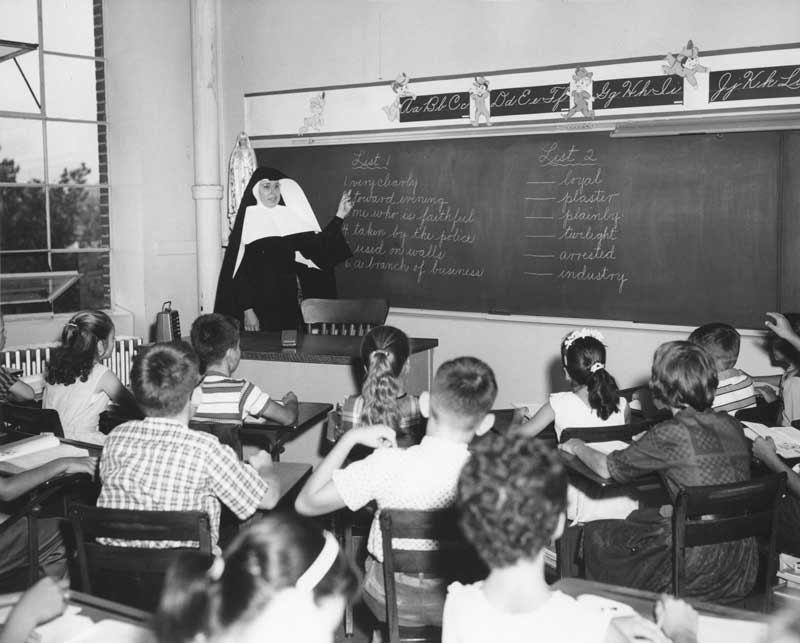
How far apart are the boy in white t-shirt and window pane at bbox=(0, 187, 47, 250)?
558 cm

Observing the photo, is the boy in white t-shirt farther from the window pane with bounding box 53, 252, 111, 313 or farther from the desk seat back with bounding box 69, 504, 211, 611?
the window pane with bounding box 53, 252, 111, 313

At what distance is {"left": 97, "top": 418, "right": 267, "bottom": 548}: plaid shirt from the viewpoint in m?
Result: 2.18

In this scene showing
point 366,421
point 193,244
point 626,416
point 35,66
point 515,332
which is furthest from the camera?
point 193,244

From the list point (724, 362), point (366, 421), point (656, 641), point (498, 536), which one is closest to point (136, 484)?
point (366, 421)

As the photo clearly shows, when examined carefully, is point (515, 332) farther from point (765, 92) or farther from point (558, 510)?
point (558, 510)

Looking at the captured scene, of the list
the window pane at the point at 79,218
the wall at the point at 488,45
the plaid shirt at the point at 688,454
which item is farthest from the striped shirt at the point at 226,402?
the window pane at the point at 79,218

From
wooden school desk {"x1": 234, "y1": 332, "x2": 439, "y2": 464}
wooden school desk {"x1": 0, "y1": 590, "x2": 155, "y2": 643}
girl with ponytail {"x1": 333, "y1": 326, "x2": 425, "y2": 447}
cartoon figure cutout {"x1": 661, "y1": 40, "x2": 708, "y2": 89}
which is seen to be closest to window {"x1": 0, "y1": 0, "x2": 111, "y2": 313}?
wooden school desk {"x1": 234, "y1": 332, "x2": 439, "y2": 464}

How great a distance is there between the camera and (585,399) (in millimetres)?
3059

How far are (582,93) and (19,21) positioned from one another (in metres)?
3.92

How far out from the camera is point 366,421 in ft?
9.21

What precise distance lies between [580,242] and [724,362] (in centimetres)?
188

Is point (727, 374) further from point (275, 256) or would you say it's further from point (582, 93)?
point (275, 256)

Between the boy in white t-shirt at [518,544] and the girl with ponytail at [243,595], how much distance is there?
31cm

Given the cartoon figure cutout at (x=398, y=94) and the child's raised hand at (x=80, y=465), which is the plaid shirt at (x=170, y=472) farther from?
the cartoon figure cutout at (x=398, y=94)
